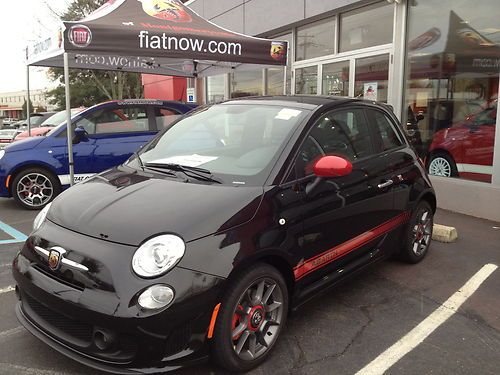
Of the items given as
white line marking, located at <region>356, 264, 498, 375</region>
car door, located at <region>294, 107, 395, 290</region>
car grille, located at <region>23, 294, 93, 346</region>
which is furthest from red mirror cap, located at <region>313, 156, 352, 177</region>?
car grille, located at <region>23, 294, 93, 346</region>

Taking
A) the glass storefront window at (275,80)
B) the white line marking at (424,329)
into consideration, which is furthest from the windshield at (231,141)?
the glass storefront window at (275,80)

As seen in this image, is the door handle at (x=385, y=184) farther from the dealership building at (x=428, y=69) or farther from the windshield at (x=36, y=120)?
the windshield at (x=36, y=120)

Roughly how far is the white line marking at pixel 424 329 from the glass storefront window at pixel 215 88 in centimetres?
1189

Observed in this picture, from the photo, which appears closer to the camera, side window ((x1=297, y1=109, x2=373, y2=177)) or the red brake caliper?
the red brake caliper

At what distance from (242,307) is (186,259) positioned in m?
0.48

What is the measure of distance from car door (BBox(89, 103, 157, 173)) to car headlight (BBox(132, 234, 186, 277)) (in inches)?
194

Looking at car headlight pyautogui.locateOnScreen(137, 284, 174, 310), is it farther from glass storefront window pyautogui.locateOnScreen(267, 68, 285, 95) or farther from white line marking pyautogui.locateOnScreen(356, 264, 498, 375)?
glass storefront window pyautogui.locateOnScreen(267, 68, 285, 95)

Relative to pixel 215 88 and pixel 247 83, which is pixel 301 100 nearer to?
pixel 247 83

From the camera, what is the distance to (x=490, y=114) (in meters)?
6.51

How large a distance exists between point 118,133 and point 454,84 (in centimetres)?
529

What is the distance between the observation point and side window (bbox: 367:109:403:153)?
4.03 m

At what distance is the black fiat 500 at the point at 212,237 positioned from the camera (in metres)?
2.36

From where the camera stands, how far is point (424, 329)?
3305mm

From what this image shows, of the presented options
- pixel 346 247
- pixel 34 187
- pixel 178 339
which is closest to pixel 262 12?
pixel 34 187
